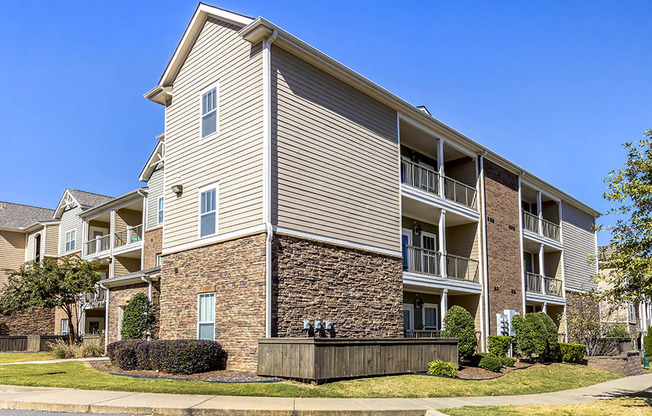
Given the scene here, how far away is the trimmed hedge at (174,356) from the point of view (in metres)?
15.4

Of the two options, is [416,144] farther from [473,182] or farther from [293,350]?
[293,350]

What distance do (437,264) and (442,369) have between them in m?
7.82

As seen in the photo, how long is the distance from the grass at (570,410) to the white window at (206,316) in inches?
312

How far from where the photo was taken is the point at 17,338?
101ft

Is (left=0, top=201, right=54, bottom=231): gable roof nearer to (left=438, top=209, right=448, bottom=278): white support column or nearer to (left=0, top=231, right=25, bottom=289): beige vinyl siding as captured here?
(left=0, top=231, right=25, bottom=289): beige vinyl siding

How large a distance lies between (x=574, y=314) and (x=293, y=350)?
22.3 meters

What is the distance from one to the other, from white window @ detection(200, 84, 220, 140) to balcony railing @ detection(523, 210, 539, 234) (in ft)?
59.2

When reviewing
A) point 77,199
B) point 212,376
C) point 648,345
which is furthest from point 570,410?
point 77,199

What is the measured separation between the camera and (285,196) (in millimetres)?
16562

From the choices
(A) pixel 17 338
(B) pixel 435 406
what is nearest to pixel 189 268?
(B) pixel 435 406

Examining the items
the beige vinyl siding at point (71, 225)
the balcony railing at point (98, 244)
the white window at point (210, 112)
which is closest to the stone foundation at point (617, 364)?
the white window at point (210, 112)

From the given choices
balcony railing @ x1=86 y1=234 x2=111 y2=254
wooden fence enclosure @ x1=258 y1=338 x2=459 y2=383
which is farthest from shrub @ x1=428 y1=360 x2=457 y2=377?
balcony railing @ x1=86 y1=234 x2=111 y2=254

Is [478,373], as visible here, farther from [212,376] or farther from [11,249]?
[11,249]

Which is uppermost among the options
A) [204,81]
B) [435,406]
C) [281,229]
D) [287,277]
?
[204,81]
